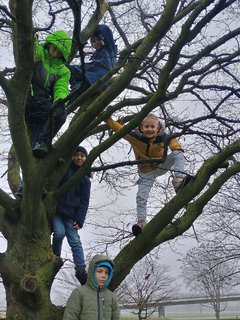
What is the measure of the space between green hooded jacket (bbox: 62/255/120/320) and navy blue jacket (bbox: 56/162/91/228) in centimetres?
83

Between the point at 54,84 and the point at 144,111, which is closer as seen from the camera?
the point at 144,111

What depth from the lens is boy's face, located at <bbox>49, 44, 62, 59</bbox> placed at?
155 inches

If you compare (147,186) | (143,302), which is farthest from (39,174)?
(143,302)

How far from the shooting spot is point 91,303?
10.6ft

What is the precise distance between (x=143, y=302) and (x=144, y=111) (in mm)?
6681

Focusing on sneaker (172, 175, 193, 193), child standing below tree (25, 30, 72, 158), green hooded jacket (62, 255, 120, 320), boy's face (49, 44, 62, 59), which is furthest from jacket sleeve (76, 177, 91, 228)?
boy's face (49, 44, 62, 59)

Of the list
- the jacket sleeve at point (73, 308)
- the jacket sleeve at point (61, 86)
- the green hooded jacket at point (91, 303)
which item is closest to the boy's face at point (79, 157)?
the jacket sleeve at point (61, 86)

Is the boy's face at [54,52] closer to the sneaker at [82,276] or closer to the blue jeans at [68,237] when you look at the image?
the blue jeans at [68,237]

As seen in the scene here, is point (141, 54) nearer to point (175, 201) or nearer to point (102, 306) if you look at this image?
point (175, 201)

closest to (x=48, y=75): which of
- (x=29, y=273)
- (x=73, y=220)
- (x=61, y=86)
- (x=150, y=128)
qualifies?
(x=61, y=86)

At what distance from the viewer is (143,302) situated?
9172 millimetres

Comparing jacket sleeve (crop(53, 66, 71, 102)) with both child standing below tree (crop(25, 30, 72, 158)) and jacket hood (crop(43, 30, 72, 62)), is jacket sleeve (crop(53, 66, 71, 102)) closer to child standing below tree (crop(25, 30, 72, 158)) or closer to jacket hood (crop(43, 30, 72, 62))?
child standing below tree (crop(25, 30, 72, 158))

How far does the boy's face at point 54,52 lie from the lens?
3947 millimetres

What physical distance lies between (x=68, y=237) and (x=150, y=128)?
4.81ft
